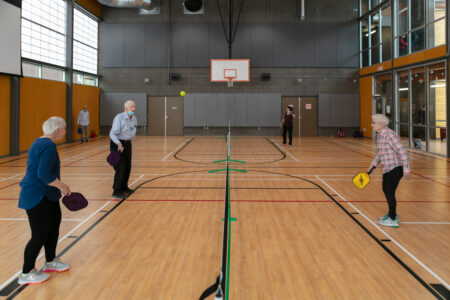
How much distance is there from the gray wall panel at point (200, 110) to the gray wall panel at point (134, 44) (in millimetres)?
4175

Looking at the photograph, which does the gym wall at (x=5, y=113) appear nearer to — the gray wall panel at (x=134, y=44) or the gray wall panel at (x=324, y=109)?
the gray wall panel at (x=134, y=44)

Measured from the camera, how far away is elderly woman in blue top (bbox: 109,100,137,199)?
710cm

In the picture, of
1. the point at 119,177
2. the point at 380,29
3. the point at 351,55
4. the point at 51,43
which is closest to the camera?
the point at 119,177

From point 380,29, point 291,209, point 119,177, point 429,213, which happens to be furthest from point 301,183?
Result: point 380,29

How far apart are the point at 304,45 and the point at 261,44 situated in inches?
106

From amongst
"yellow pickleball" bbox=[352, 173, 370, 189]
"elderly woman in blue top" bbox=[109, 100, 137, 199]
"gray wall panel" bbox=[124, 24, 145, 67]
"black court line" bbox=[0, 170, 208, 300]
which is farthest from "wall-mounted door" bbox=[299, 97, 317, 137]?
"yellow pickleball" bbox=[352, 173, 370, 189]

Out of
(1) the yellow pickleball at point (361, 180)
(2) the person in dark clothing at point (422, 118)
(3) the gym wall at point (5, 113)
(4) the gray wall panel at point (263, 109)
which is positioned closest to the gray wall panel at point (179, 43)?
(4) the gray wall panel at point (263, 109)

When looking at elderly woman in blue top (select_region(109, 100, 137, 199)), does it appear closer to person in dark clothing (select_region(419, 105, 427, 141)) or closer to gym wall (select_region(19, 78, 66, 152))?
gym wall (select_region(19, 78, 66, 152))

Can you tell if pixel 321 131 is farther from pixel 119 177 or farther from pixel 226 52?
pixel 119 177

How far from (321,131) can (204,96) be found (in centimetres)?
786

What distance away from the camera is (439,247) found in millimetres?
4703

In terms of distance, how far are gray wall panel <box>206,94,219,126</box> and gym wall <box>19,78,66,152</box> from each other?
9.38 m

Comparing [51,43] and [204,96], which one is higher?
[51,43]

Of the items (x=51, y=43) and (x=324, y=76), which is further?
(x=324, y=76)
